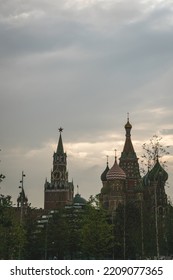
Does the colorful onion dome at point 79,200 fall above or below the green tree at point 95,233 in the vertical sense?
above

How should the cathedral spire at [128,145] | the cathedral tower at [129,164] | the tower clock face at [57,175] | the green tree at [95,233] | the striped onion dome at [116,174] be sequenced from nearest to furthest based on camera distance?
the green tree at [95,233], the striped onion dome at [116,174], the cathedral tower at [129,164], the cathedral spire at [128,145], the tower clock face at [57,175]

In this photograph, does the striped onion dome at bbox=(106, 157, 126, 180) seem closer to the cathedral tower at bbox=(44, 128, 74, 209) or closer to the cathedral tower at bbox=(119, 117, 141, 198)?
the cathedral tower at bbox=(119, 117, 141, 198)

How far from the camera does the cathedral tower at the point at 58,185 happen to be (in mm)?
117312

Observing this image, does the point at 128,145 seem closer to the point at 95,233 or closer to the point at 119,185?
the point at 119,185

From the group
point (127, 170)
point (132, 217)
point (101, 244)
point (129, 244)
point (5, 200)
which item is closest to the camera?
point (5, 200)

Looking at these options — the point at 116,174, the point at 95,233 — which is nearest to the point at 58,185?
the point at 116,174

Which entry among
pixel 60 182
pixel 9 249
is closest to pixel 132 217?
pixel 9 249

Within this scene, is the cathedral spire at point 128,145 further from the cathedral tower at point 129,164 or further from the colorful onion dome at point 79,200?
the colorful onion dome at point 79,200

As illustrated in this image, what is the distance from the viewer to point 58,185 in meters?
119

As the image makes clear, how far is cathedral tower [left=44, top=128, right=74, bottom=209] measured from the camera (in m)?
117

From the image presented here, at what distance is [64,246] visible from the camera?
169 feet

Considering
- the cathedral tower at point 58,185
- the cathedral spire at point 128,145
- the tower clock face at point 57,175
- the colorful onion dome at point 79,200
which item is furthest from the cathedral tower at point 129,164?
the tower clock face at point 57,175
